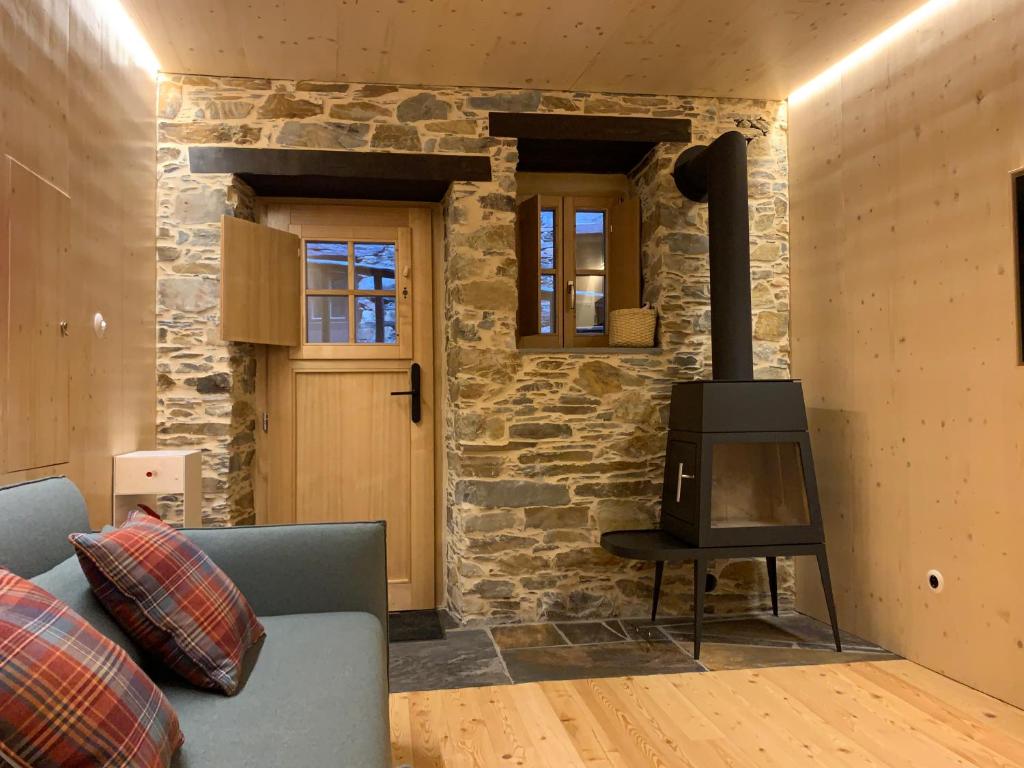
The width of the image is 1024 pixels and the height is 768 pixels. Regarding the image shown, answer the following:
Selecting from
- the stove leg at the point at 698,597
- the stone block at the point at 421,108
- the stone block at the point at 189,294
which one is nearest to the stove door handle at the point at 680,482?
the stove leg at the point at 698,597

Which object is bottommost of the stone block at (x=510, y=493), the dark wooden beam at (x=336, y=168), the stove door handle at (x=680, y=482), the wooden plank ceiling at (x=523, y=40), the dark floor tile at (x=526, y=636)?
the dark floor tile at (x=526, y=636)

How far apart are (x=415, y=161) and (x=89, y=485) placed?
7.09 ft

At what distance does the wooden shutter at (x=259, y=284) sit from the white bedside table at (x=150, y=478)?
741mm

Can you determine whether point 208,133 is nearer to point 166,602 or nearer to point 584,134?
point 584,134

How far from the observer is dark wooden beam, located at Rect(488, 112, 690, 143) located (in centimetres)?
393

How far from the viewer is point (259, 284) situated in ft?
12.7

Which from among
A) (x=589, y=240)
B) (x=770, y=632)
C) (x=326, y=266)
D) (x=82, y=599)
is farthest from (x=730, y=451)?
(x=82, y=599)

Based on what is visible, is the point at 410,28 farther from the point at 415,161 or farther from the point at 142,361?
the point at 142,361

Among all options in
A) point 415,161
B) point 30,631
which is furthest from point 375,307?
point 30,631

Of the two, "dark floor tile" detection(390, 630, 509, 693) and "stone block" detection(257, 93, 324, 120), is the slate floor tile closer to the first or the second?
"dark floor tile" detection(390, 630, 509, 693)

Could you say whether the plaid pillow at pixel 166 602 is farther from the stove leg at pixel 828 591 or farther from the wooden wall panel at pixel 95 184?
the stove leg at pixel 828 591

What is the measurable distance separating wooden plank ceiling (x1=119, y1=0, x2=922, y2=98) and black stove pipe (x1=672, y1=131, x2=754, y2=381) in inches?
18.0

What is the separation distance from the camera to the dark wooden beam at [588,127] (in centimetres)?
393

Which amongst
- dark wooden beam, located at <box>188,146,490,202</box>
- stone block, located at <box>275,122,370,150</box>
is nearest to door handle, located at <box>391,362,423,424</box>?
dark wooden beam, located at <box>188,146,490,202</box>
